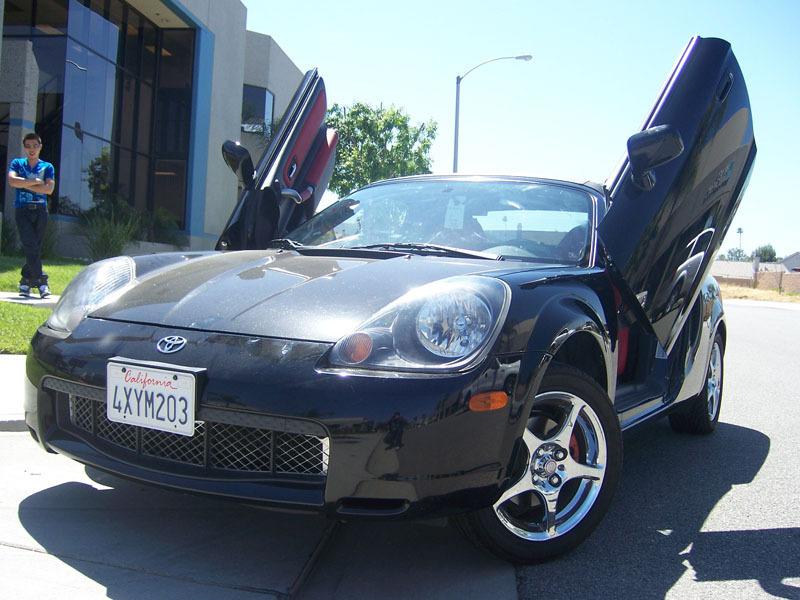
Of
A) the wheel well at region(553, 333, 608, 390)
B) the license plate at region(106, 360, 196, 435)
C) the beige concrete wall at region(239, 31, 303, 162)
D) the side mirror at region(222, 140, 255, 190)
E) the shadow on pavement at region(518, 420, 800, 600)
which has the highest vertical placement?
the beige concrete wall at region(239, 31, 303, 162)

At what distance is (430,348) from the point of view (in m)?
2.29

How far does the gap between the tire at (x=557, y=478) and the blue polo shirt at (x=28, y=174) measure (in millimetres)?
6846

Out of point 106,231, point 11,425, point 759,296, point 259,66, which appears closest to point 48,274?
point 106,231

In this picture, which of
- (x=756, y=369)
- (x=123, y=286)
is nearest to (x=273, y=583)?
(x=123, y=286)

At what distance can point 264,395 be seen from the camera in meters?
2.19

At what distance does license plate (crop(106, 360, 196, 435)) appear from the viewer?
2277 millimetres

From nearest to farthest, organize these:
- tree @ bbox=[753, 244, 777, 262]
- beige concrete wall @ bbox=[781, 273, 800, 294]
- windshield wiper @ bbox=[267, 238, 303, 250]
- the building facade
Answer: windshield wiper @ bbox=[267, 238, 303, 250] < the building facade < beige concrete wall @ bbox=[781, 273, 800, 294] < tree @ bbox=[753, 244, 777, 262]

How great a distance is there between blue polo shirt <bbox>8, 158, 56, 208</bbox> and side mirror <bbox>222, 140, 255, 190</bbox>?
427cm

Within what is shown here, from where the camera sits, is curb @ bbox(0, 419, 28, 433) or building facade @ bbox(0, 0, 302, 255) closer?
curb @ bbox(0, 419, 28, 433)

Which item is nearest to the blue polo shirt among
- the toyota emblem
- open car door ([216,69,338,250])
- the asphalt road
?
open car door ([216,69,338,250])

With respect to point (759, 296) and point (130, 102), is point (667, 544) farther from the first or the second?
point (759, 296)

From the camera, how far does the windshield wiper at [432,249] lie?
3.12 meters

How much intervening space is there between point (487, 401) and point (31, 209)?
7144 mm

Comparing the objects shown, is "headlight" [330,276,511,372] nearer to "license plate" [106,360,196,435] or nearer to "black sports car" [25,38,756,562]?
"black sports car" [25,38,756,562]
